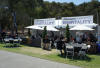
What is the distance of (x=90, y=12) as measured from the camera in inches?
1432

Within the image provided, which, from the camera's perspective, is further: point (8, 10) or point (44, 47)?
point (8, 10)

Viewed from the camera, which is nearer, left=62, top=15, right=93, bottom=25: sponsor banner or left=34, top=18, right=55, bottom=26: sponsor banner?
left=62, top=15, right=93, bottom=25: sponsor banner

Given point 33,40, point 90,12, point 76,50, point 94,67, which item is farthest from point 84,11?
point 94,67

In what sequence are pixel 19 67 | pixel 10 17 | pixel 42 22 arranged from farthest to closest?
1. pixel 10 17
2. pixel 42 22
3. pixel 19 67

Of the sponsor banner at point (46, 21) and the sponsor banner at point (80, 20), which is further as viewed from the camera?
the sponsor banner at point (46, 21)

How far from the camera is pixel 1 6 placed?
2208 cm

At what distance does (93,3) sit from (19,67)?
36.2m

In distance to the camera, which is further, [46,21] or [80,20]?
[46,21]

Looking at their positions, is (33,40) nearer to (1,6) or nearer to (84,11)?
(1,6)

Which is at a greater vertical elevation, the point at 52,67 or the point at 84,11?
the point at 84,11

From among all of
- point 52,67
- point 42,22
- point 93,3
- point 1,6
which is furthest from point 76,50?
point 93,3

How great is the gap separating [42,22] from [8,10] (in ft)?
27.2

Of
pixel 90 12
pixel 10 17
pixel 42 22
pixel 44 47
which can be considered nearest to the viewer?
pixel 44 47

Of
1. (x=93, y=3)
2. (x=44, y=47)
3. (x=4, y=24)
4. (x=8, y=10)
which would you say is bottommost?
(x=44, y=47)
